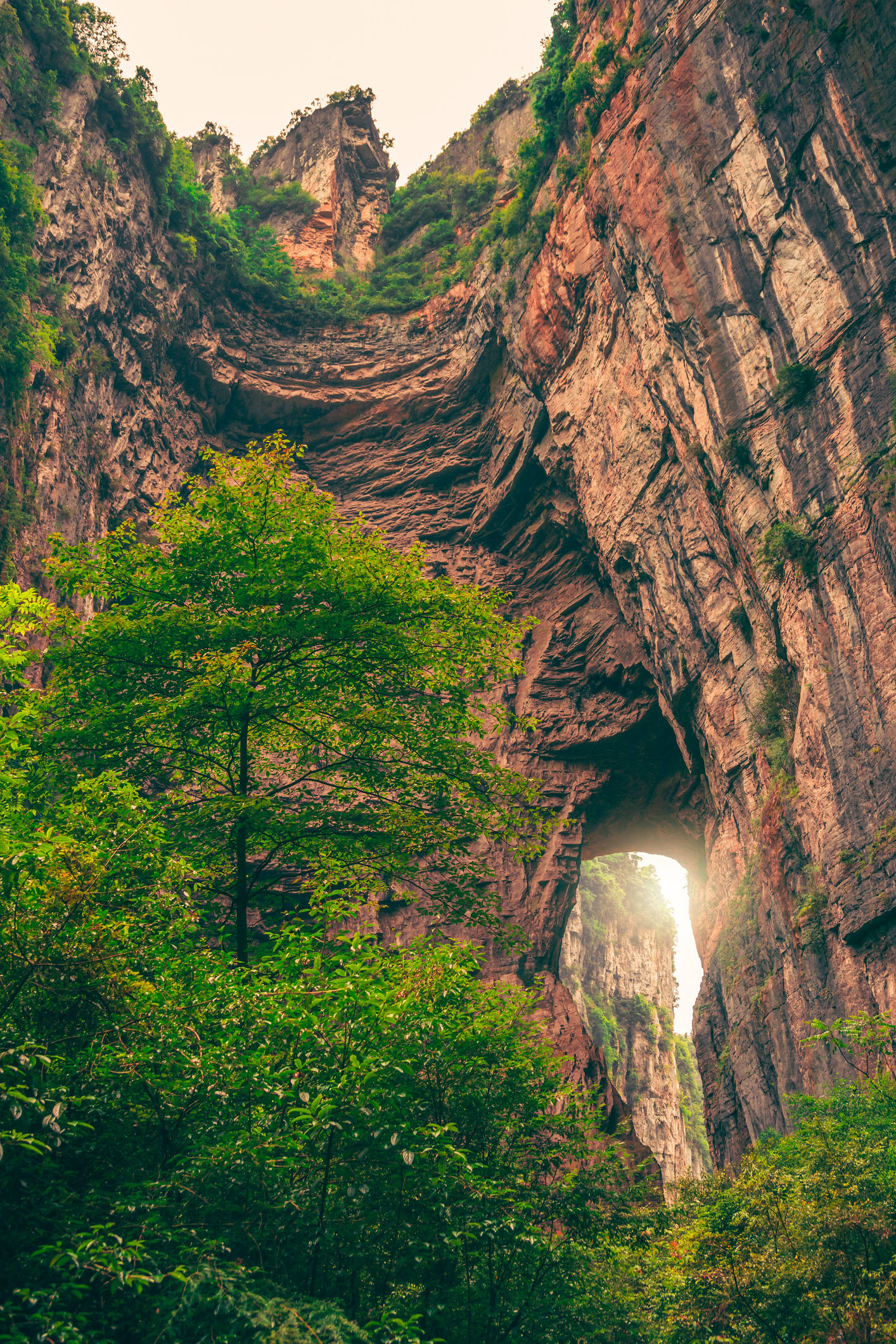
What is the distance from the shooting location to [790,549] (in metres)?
15.4

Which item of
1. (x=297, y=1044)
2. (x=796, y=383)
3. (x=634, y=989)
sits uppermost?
(x=796, y=383)

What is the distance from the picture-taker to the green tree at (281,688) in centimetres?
796

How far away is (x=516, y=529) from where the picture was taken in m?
27.3

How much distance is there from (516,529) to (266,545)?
19374 millimetres

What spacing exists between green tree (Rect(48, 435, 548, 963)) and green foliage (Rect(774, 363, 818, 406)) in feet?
31.4

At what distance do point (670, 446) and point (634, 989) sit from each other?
3675 cm

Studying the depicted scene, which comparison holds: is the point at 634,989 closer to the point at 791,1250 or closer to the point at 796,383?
the point at 796,383

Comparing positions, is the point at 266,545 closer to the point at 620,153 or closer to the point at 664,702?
the point at 664,702

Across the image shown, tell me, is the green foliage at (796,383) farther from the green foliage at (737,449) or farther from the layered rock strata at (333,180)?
the layered rock strata at (333,180)

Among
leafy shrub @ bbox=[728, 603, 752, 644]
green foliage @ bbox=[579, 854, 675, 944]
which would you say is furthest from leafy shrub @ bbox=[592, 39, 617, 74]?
green foliage @ bbox=[579, 854, 675, 944]

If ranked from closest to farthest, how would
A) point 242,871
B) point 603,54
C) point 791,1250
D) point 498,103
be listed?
point 791,1250, point 242,871, point 603,54, point 498,103

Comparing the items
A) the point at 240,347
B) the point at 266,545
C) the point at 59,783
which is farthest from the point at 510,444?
the point at 59,783

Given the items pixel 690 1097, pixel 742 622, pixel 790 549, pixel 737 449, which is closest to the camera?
pixel 790 549

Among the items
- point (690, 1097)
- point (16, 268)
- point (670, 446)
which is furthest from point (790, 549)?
point (690, 1097)
